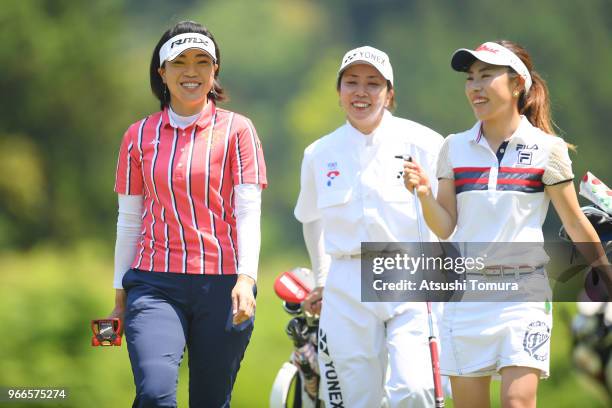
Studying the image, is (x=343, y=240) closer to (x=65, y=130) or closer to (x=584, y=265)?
(x=584, y=265)

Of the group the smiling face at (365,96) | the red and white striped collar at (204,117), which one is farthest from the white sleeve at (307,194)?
the red and white striped collar at (204,117)

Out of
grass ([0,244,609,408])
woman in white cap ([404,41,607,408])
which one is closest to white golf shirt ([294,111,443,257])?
woman in white cap ([404,41,607,408])

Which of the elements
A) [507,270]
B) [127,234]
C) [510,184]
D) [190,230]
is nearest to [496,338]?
[507,270]

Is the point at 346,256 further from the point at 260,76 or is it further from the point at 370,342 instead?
the point at 260,76

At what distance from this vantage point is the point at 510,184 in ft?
13.8

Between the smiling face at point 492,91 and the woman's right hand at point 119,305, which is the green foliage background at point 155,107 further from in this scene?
the smiling face at point 492,91

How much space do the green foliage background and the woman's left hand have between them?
3648 mm

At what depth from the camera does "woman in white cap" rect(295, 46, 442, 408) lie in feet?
15.2

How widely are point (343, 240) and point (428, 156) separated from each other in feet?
1.70

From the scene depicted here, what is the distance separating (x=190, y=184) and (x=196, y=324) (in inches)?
20.9

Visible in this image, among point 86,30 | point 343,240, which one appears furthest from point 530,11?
point 343,240

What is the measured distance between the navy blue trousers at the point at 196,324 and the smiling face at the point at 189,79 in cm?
68

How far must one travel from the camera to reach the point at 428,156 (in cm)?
484

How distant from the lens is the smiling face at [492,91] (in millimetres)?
4312
